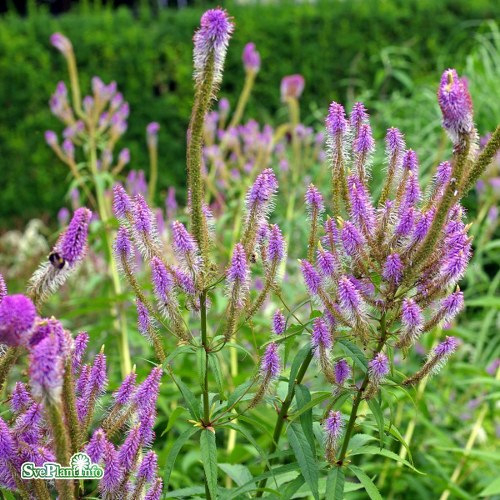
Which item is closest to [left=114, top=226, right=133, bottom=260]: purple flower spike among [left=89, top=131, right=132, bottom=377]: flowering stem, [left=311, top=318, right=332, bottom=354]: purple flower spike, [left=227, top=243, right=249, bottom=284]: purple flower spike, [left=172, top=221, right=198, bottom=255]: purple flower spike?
[left=172, top=221, right=198, bottom=255]: purple flower spike

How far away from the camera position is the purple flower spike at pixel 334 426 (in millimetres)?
1949

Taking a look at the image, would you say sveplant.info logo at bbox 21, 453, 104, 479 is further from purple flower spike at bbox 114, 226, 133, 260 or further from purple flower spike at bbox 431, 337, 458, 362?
purple flower spike at bbox 431, 337, 458, 362

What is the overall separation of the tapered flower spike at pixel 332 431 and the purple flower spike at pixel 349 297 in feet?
0.96

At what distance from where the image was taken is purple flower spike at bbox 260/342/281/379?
1924 mm

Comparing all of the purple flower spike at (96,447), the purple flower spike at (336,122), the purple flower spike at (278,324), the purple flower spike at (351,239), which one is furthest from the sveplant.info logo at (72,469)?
the purple flower spike at (336,122)

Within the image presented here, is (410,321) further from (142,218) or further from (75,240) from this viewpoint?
(75,240)

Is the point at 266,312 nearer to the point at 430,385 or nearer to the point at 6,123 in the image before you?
the point at 430,385

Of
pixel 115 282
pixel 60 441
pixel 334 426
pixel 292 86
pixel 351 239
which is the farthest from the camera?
pixel 292 86

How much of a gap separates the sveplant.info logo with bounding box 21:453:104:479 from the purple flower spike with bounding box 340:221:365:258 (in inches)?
28.9

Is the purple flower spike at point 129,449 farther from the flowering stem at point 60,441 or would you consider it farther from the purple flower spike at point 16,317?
the purple flower spike at point 16,317

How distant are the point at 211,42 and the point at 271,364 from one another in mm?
763

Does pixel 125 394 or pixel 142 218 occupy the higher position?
pixel 142 218

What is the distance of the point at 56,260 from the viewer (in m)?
1.54

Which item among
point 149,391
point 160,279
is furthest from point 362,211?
point 149,391
